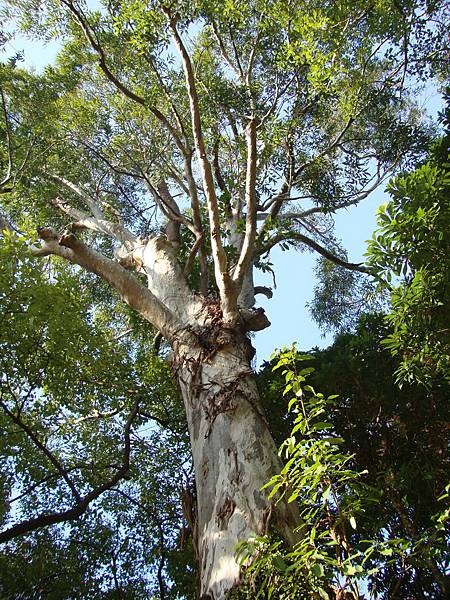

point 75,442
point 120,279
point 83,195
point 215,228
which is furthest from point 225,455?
point 83,195

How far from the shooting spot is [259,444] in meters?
3.26

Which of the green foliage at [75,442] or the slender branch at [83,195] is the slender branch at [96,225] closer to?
the slender branch at [83,195]

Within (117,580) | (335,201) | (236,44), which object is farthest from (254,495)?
(236,44)

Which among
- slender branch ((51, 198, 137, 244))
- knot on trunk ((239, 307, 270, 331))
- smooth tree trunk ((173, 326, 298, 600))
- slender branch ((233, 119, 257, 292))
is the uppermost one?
slender branch ((51, 198, 137, 244))

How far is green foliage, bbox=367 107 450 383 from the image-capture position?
3293 millimetres

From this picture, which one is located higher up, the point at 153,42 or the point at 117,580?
the point at 153,42

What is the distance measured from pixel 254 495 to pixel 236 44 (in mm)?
7595

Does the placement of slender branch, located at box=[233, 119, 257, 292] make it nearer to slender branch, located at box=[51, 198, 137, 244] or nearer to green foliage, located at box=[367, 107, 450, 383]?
green foliage, located at box=[367, 107, 450, 383]

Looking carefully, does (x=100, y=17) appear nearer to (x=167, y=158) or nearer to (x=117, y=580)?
(x=167, y=158)

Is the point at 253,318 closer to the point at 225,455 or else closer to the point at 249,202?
the point at 249,202

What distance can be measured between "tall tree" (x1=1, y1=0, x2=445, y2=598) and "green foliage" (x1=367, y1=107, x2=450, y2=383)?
1126 millimetres

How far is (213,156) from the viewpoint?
798cm

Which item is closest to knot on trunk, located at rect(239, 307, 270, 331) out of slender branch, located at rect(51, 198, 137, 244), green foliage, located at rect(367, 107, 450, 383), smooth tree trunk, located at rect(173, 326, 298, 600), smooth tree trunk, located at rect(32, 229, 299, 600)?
smooth tree trunk, located at rect(32, 229, 299, 600)

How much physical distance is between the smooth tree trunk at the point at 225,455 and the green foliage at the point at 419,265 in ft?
3.76
